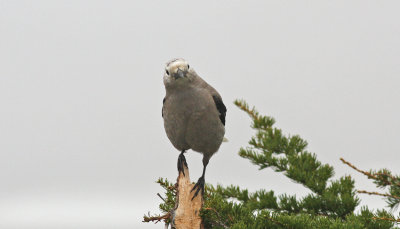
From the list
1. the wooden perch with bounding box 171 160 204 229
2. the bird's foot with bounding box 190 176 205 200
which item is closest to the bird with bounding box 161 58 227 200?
the bird's foot with bounding box 190 176 205 200

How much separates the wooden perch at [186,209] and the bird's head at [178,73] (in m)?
0.86

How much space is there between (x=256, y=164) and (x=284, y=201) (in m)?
0.67

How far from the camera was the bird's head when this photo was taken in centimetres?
427

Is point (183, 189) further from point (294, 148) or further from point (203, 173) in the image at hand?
point (294, 148)

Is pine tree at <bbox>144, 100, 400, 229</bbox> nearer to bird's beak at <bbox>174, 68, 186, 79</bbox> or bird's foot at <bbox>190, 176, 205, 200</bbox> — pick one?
bird's foot at <bbox>190, 176, 205, 200</bbox>

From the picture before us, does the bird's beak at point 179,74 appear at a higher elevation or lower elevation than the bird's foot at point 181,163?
higher

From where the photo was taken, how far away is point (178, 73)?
4281mm

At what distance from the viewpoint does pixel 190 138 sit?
4578 mm

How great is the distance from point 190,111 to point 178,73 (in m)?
0.37

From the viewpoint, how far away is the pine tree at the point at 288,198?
3.93 m

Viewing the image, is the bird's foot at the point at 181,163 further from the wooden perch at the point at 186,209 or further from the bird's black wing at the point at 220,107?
the bird's black wing at the point at 220,107

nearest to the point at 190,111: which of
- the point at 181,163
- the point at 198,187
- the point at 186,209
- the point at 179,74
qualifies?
the point at 179,74

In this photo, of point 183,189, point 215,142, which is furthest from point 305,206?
point 183,189

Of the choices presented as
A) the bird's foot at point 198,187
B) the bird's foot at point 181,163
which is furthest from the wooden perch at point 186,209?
the bird's foot at point 181,163
